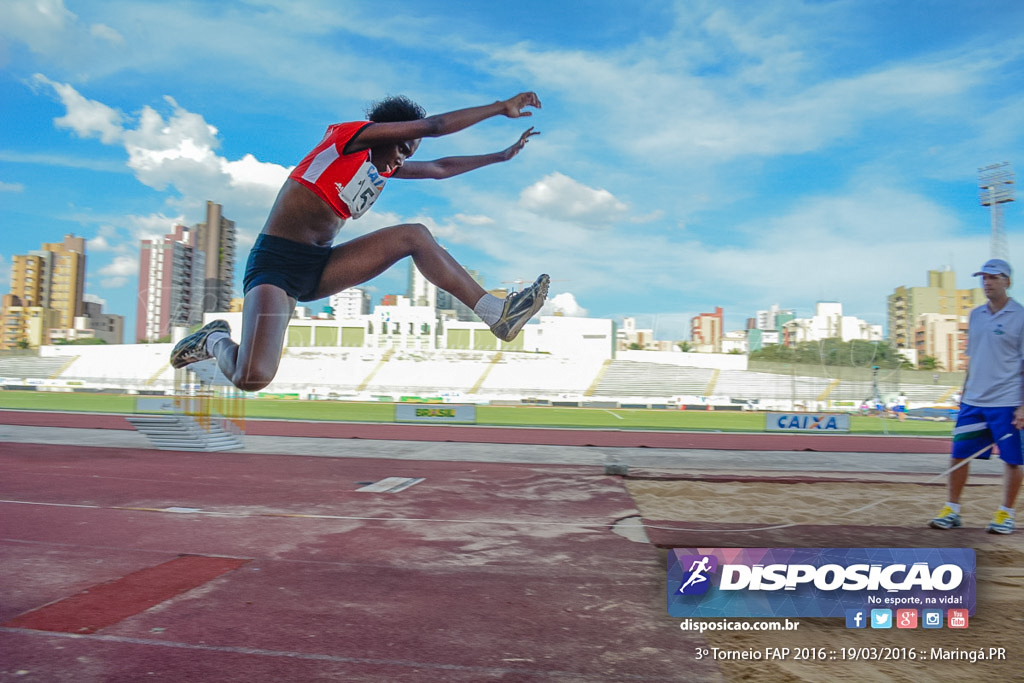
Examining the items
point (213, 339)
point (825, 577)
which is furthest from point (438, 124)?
point (825, 577)

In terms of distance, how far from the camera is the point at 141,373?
11070 millimetres

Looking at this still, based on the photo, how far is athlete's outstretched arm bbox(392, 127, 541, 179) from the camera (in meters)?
5.16

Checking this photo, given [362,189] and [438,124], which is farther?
[362,189]

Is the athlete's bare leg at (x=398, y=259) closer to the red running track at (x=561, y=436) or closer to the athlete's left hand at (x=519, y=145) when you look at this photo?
the athlete's left hand at (x=519, y=145)

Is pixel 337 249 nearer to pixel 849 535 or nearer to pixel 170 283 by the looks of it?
pixel 170 283

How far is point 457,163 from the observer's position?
530 centimetres

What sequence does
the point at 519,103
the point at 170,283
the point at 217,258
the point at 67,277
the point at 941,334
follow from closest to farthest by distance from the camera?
1. the point at 519,103
2. the point at 217,258
3. the point at 170,283
4. the point at 67,277
5. the point at 941,334

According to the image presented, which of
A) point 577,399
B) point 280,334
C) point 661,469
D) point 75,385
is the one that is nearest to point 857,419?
point 577,399

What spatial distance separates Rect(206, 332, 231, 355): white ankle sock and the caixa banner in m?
4.09

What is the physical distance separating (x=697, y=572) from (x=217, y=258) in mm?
5554

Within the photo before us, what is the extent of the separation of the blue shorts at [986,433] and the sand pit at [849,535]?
63cm

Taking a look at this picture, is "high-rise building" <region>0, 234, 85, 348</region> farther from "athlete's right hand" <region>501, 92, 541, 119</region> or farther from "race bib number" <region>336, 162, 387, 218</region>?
"athlete's right hand" <region>501, 92, 541, 119</region>

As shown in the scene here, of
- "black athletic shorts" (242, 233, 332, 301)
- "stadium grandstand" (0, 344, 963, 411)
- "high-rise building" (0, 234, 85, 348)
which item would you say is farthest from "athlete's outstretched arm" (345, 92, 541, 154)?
"high-rise building" (0, 234, 85, 348)

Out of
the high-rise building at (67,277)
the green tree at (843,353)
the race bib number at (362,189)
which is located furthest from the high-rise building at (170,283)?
the green tree at (843,353)
